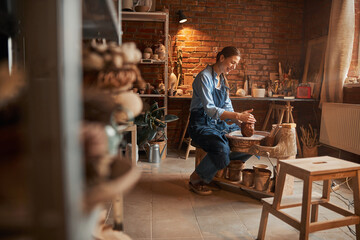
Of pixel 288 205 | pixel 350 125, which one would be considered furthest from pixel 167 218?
pixel 350 125

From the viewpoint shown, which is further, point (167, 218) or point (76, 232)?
point (167, 218)

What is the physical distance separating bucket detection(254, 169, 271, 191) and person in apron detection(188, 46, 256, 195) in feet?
0.99

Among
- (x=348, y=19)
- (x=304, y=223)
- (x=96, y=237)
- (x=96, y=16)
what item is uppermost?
(x=348, y=19)

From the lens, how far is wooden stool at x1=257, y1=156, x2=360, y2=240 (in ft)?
5.56

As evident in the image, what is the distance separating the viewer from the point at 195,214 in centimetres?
239

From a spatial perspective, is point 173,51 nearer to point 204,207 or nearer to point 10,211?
point 204,207

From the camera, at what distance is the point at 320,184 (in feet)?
10.5

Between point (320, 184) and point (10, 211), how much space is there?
10.8 feet

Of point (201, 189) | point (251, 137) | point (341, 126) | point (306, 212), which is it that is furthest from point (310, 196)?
point (341, 126)

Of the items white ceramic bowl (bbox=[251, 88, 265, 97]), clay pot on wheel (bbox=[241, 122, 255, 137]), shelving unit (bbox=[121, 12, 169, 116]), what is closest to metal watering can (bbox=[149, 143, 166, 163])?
shelving unit (bbox=[121, 12, 169, 116])

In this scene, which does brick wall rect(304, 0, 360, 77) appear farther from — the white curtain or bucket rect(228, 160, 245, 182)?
bucket rect(228, 160, 245, 182)

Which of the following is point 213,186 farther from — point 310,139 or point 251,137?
point 310,139

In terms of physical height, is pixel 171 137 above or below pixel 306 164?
below

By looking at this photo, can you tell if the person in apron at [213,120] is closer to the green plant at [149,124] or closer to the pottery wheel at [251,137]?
the pottery wheel at [251,137]
